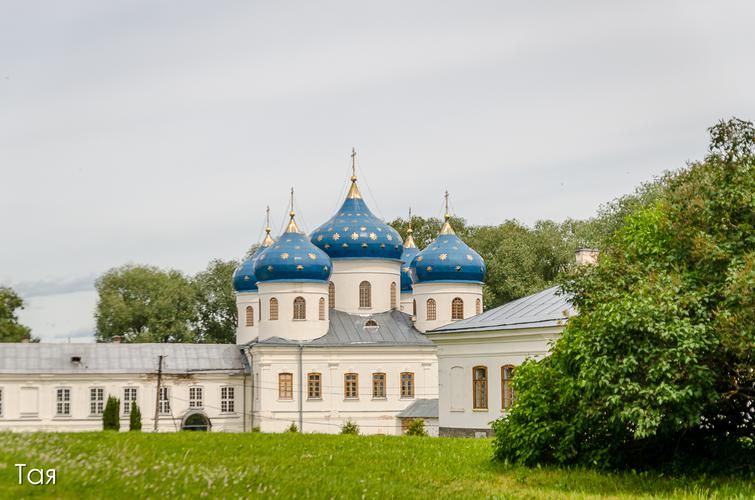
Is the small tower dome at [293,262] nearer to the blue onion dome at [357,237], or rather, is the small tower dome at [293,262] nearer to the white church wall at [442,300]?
the blue onion dome at [357,237]

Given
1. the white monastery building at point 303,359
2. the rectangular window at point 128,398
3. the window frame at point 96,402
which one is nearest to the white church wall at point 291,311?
the white monastery building at point 303,359

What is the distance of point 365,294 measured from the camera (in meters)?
51.7

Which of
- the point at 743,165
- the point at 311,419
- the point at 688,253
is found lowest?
the point at 311,419

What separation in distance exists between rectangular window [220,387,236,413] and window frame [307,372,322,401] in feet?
13.0

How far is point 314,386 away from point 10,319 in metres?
21.8

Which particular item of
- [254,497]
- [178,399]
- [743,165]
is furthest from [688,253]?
[178,399]

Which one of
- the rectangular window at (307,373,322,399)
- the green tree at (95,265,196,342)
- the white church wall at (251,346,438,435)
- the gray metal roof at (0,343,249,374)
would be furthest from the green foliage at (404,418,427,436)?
the green tree at (95,265,196,342)

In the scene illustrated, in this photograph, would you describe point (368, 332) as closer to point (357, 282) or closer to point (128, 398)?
point (357, 282)

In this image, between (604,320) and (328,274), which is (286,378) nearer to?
(328,274)

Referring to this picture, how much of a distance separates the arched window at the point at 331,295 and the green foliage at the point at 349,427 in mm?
5790

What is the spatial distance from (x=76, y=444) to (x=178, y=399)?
3387 cm

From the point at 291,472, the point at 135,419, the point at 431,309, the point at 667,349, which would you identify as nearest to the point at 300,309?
the point at 431,309

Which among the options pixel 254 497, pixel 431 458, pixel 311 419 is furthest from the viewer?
pixel 311 419

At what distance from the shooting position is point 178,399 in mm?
50281
